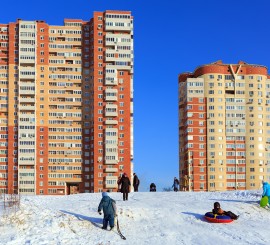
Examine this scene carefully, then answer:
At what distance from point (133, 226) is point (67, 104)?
357 feet

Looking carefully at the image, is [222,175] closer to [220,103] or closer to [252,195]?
[220,103]

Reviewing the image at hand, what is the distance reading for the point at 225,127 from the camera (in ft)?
427

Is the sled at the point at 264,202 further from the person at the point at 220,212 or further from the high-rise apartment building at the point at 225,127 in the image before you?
the high-rise apartment building at the point at 225,127

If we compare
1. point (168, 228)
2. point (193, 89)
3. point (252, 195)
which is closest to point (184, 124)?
point (193, 89)

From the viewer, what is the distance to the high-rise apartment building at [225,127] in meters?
127

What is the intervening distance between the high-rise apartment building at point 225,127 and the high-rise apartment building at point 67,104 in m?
13.7

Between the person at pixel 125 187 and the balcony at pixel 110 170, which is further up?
the person at pixel 125 187

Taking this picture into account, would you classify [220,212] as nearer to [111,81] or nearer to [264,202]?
[264,202]

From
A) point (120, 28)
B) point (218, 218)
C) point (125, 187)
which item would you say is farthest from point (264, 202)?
point (120, 28)

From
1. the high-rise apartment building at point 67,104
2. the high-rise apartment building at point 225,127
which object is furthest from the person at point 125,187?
the high-rise apartment building at point 225,127

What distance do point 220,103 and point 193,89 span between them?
745 centimetres

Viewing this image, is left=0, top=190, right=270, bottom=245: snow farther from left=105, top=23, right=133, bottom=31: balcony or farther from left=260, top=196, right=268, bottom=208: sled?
left=105, top=23, right=133, bottom=31: balcony

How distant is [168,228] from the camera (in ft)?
78.7

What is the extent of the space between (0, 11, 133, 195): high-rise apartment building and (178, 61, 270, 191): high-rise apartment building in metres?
13.7
